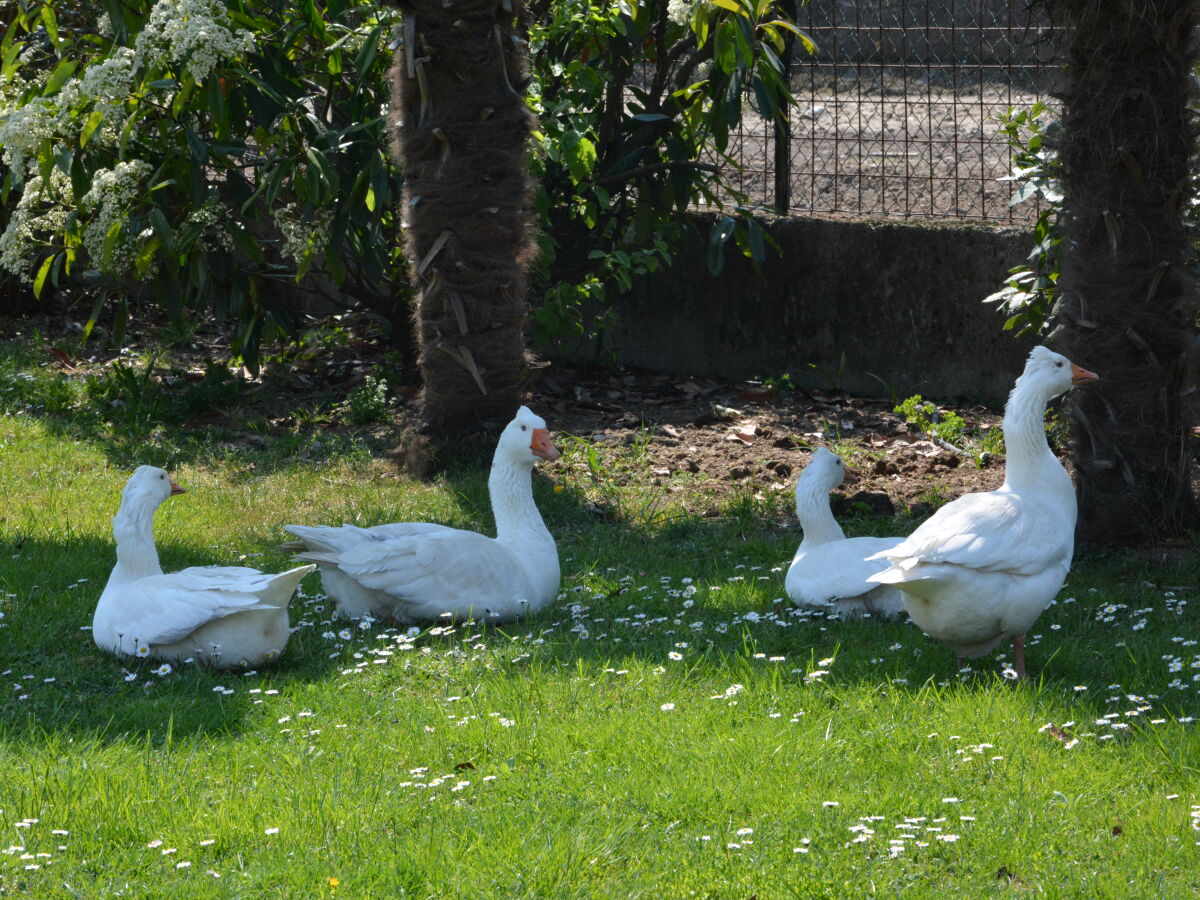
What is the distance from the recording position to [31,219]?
8758mm

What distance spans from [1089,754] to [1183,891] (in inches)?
33.0

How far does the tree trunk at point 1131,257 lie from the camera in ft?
20.6

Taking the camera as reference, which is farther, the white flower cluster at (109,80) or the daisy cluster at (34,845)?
the white flower cluster at (109,80)

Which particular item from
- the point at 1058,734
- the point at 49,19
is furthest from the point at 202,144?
the point at 1058,734

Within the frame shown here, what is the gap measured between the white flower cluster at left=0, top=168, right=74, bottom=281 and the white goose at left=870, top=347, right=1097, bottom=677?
6.24 metres

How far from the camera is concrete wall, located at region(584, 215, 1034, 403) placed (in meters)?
9.60

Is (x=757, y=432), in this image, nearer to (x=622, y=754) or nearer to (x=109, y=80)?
(x=109, y=80)

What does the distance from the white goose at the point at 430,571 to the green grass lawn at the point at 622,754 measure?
13 cm

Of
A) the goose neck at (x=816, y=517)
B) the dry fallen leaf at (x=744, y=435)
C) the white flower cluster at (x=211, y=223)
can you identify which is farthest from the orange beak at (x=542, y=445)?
the white flower cluster at (x=211, y=223)

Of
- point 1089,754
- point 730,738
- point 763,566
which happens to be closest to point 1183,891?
point 1089,754

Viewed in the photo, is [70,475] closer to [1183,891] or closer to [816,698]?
[816,698]

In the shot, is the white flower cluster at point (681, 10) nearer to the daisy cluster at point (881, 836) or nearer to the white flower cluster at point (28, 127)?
the white flower cluster at point (28, 127)

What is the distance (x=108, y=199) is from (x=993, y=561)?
592cm

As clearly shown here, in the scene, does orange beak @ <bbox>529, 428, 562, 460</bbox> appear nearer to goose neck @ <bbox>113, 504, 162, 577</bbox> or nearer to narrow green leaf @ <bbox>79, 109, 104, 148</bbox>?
goose neck @ <bbox>113, 504, 162, 577</bbox>
